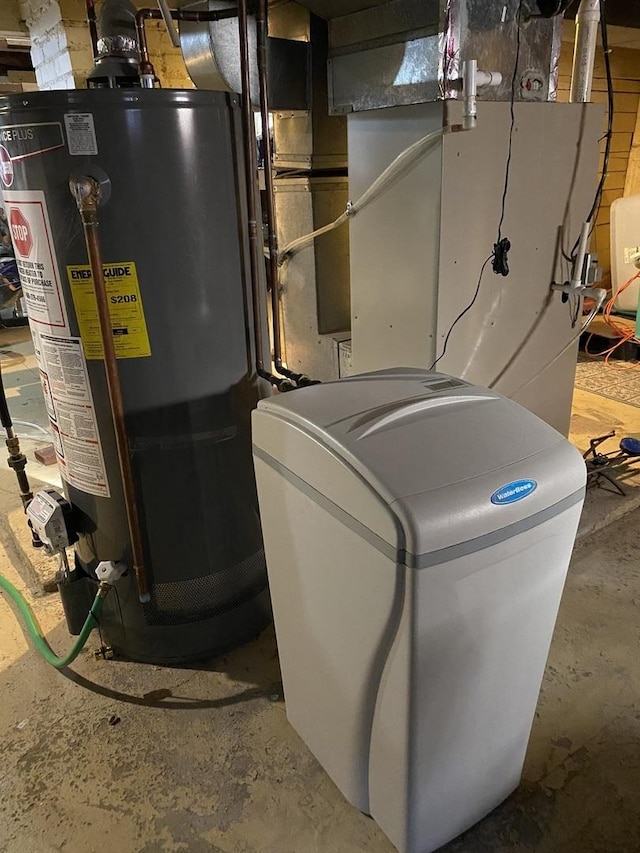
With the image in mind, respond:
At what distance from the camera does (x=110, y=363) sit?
1.39 metres

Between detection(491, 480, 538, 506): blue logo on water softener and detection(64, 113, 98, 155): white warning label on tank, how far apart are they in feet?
3.51

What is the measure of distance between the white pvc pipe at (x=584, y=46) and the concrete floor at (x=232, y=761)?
176 cm

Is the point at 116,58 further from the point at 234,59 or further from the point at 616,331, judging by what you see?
the point at 616,331

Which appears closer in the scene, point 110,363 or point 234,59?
point 110,363

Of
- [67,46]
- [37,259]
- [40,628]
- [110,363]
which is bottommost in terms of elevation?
[40,628]

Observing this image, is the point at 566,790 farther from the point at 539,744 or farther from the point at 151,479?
the point at 151,479

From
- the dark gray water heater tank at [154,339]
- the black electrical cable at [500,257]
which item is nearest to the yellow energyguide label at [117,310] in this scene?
the dark gray water heater tank at [154,339]

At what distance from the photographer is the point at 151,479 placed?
5.09ft

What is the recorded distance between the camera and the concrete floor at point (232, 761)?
4.22 ft

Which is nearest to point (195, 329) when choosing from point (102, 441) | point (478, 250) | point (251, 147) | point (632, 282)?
point (102, 441)

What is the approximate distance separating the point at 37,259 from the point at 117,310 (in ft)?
0.74

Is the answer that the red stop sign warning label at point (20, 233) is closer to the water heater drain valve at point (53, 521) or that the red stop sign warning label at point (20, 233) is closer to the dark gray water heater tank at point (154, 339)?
the dark gray water heater tank at point (154, 339)

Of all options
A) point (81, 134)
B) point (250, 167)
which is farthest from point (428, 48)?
point (81, 134)

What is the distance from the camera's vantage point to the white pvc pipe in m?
2.01
